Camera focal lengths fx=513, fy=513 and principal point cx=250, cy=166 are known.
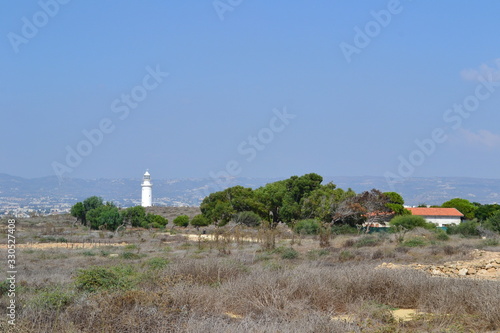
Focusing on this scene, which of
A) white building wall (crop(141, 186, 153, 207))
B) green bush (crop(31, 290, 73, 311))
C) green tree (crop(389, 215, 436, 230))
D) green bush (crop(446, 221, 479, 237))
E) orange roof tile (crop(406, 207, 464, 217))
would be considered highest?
white building wall (crop(141, 186, 153, 207))

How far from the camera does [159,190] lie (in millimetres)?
124312

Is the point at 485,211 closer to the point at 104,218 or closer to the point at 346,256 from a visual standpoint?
the point at 104,218

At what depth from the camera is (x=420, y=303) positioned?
30.2 ft

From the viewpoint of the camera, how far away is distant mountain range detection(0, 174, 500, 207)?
82.2 metres

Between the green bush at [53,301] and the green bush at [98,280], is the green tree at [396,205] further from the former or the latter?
the green bush at [53,301]

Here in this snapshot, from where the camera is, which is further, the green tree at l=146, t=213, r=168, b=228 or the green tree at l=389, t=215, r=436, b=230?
the green tree at l=146, t=213, r=168, b=228

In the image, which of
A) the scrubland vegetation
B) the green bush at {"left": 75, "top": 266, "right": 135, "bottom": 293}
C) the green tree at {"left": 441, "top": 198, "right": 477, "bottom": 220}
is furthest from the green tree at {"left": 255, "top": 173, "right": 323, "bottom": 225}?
the green bush at {"left": 75, "top": 266, "right": 135, "bottom": 293}

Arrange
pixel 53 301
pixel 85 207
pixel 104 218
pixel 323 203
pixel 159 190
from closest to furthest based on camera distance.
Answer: pixel 53 301, pixel 323 203, pixel 104 218, pixel 85 207, pixel 159 190

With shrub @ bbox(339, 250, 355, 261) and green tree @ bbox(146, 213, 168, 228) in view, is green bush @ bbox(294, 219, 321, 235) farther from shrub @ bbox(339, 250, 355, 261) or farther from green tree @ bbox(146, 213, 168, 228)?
green tree @ bbox(146, 213, 168, 228)

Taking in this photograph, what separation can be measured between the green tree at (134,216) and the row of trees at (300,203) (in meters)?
6.03

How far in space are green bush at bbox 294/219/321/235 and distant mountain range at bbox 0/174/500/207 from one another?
28200 mm

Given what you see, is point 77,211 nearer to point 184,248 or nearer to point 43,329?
point 184,248

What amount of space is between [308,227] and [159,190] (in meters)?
91.6

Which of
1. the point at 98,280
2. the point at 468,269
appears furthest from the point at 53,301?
the point at 468,269
